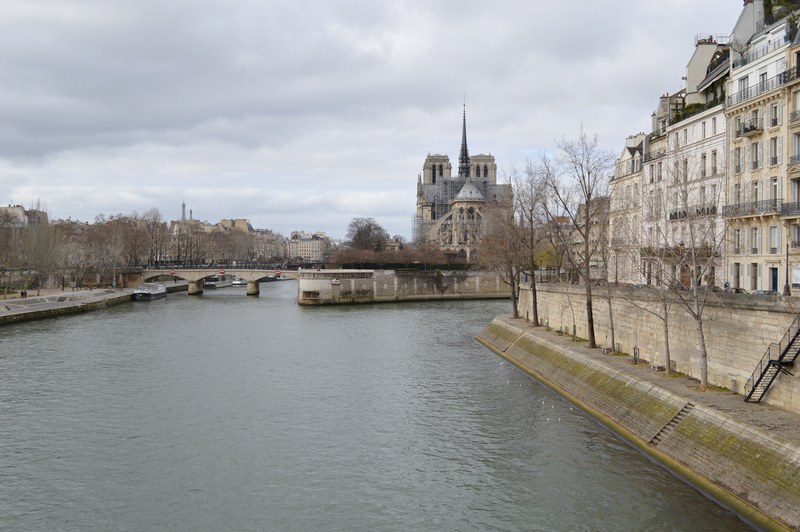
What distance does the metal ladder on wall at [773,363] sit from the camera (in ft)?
50.6

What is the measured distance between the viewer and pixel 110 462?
1748 centimetres

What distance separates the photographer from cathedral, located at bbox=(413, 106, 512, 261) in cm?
13662

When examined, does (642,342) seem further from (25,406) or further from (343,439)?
(25,406)

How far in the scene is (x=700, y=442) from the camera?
606 inches

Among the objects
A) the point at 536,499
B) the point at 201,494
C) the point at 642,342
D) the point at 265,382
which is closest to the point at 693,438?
the point at 536,499

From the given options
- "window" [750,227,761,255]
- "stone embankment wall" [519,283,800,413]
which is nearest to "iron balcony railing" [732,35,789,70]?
"window" [750,227,761,255]

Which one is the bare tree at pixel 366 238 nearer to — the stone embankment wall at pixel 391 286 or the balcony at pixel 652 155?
the stone embankment wall at pixel 391 286

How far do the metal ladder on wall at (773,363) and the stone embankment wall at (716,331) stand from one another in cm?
20

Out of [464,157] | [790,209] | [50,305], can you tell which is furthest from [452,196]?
[790,209]

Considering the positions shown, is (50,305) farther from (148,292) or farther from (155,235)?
(155,235)

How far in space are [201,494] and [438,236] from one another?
128768mm

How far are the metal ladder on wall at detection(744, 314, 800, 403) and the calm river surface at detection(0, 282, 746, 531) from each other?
10.5 ft

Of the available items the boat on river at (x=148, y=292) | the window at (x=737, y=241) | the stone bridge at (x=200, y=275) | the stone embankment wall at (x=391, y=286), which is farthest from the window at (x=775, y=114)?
the boat on river at (x=148, y=292)

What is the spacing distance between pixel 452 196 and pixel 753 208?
453ft
